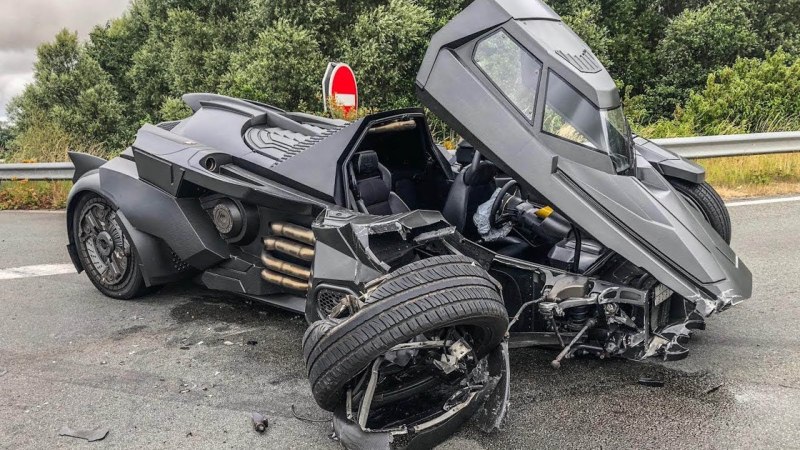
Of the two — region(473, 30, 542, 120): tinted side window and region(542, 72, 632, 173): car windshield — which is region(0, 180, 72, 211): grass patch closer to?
region(473, 30, 542, 120): tinted side window

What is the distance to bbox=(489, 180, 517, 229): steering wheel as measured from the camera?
379 centimetres

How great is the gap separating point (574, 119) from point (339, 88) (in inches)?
221

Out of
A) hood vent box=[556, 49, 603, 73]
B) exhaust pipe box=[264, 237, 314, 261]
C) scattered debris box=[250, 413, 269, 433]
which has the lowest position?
scattered debris box=[250, 413, 269, 433]

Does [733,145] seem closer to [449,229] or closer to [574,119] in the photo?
[574,119]

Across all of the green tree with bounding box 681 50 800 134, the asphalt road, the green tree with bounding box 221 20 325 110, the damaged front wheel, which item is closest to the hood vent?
the damaged front wheel

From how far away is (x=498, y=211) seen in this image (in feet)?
12.5

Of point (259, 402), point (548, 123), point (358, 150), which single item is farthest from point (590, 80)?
point (259, 402)

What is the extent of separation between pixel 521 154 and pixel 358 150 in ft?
4.00

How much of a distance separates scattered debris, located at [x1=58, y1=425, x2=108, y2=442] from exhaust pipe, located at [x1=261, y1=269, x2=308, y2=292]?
1178 mm

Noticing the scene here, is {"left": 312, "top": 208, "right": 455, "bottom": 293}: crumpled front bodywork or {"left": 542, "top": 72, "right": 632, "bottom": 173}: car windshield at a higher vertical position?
{"left": 542, "top": 72, "right": 632, "bottom": 173}: car windshield

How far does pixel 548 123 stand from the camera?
3.05m

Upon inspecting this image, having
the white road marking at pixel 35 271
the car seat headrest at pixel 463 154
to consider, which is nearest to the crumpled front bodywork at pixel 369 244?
the car seat headrest at pixel 463 154

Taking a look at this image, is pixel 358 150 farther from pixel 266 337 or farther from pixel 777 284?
pixel 777 284

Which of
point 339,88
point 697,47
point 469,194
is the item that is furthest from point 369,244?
point 697,47
